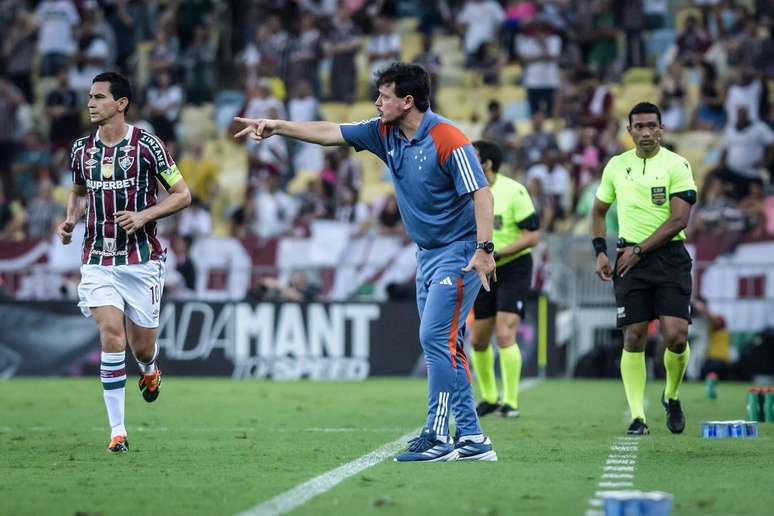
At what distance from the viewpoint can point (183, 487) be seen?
24.4 ft

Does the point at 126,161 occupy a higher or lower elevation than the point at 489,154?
lower

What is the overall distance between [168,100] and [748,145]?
35.4 feet

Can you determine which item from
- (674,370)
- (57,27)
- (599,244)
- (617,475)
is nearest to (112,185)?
(599,244)

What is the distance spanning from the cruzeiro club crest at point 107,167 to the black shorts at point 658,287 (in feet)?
13.2

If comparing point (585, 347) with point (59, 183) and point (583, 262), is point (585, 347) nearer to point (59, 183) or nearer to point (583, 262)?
point (583, 262)

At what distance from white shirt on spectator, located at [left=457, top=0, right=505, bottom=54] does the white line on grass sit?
58.2 feet

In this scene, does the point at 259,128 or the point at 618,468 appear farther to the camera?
the point at 259,128

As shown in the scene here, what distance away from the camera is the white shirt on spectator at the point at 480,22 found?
26875 millimetres

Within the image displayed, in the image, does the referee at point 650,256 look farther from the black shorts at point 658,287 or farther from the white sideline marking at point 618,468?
the white sideline marking at point 618,468

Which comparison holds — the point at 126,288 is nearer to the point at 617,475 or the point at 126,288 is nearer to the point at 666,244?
the point at 617,475

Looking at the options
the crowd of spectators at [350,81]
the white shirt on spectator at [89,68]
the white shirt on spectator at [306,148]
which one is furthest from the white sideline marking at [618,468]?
the white shirt on spectator at [89,68]

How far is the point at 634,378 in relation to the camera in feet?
36.6

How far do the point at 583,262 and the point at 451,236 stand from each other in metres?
12.9

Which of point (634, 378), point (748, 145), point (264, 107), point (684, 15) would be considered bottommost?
point (634, 378)
